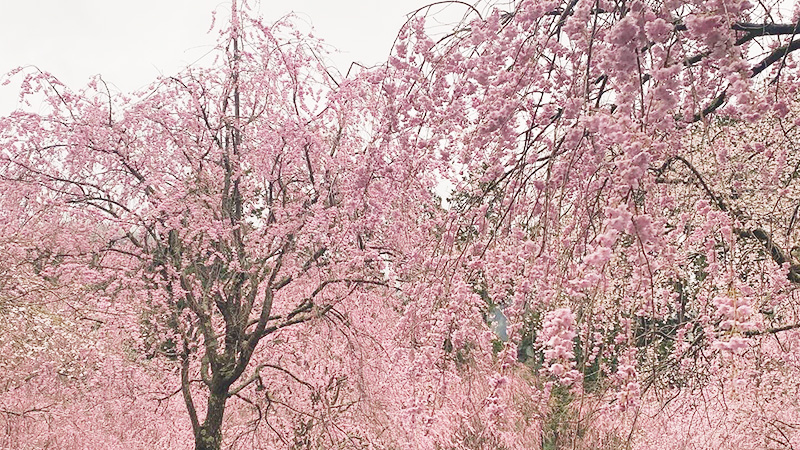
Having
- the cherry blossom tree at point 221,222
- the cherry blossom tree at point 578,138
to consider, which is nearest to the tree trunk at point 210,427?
the cherry blossom tree at point 221,222

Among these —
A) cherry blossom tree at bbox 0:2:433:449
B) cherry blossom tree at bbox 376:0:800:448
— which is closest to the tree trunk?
cherry blossom tree at bbox 0:2:433:449

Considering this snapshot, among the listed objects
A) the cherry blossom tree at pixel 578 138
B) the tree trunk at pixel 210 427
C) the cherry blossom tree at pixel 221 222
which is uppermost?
the cherry blossom tree at pixel 221 222

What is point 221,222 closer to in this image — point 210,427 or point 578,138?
point 210,427

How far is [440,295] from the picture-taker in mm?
2607

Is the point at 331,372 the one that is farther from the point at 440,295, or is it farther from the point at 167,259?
the point at 440,295

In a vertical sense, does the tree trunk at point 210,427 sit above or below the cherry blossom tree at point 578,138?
above

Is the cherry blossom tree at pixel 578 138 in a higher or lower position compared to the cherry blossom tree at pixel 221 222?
lower

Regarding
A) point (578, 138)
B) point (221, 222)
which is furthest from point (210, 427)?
point (578, 138)

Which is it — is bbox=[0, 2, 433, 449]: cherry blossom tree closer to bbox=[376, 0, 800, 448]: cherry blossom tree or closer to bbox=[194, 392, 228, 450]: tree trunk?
bbox=[194, 392, 228, 450]: tree trunk

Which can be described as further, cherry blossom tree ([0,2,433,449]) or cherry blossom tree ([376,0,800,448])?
cherry blossom tree ([0,2,433,449])

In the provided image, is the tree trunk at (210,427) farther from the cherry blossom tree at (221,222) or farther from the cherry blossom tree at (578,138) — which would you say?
the cherry blossom tree at (578,138)

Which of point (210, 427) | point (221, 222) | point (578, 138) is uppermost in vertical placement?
point (221, 222)

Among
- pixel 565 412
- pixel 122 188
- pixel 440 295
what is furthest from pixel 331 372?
pixel 565 412

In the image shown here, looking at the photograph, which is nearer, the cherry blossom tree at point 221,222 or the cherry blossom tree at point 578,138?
the cherry blossom tree at point 578,138
